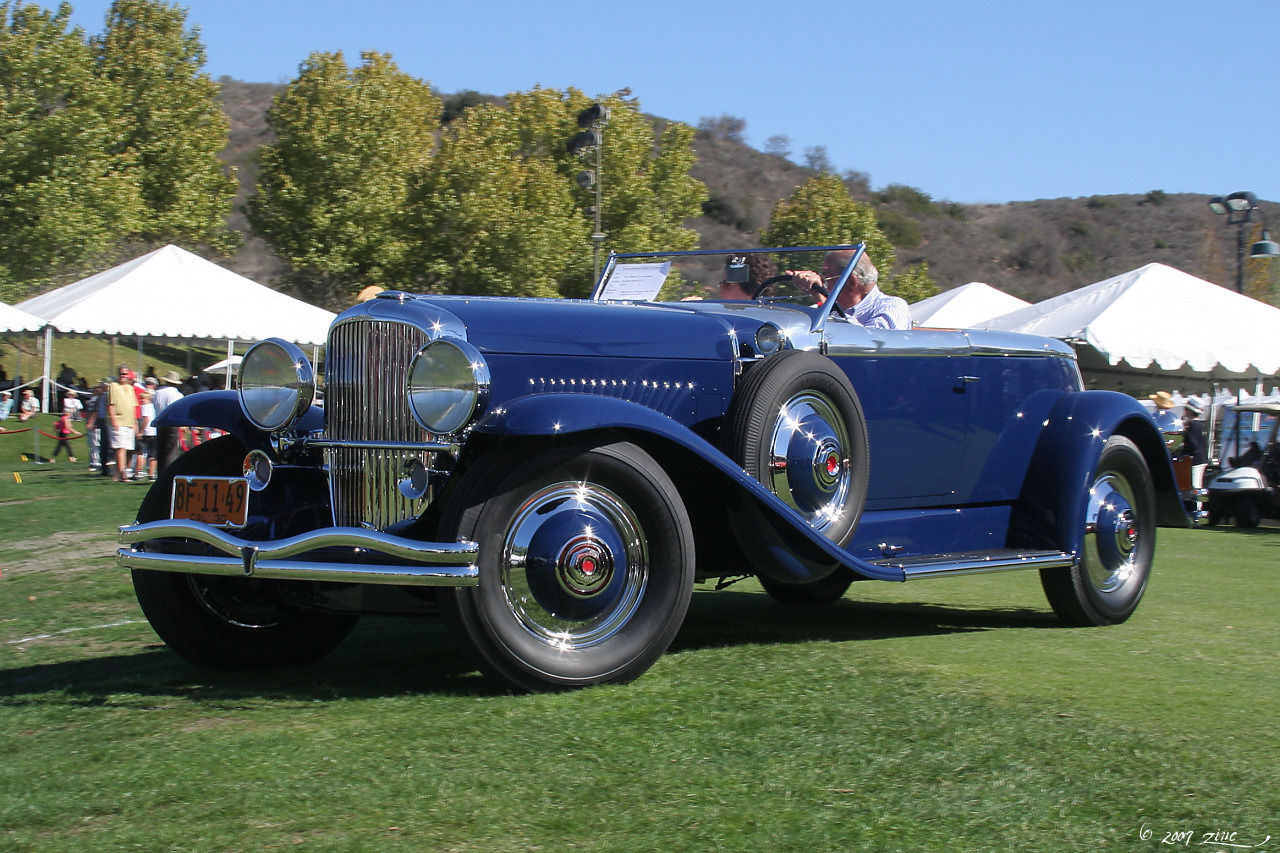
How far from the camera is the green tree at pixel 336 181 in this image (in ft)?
120

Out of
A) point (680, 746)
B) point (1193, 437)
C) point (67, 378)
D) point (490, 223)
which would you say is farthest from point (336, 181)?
point (680, 746)

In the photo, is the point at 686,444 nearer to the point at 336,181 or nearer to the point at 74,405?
the point at 74,405

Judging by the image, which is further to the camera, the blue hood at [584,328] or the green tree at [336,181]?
the green tree at [336,181]

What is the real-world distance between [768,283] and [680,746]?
2.93 meters

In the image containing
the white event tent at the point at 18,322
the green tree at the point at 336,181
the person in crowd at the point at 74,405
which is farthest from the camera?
the green tree at the point at 336,181

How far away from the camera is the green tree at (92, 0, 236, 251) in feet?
119

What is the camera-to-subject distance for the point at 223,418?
4.60 meters

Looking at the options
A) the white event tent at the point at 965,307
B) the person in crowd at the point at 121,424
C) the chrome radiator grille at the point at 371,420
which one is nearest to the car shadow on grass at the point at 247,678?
the chrome radiator grille at the point at 371,420

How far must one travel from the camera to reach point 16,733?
3.44 meters

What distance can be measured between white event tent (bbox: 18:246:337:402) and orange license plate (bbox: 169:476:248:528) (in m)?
15.8

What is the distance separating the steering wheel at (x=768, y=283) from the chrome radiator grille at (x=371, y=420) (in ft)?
6.75

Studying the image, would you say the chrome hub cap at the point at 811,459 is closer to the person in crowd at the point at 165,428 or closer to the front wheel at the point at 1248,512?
the person in crowd at the point at 165,428

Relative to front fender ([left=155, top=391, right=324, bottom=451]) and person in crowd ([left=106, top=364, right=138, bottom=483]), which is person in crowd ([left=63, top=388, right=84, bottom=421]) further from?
front fender ([left=155, top=391, right=324, bottom=451])

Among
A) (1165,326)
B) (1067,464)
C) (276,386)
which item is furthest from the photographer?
(1165,326)
